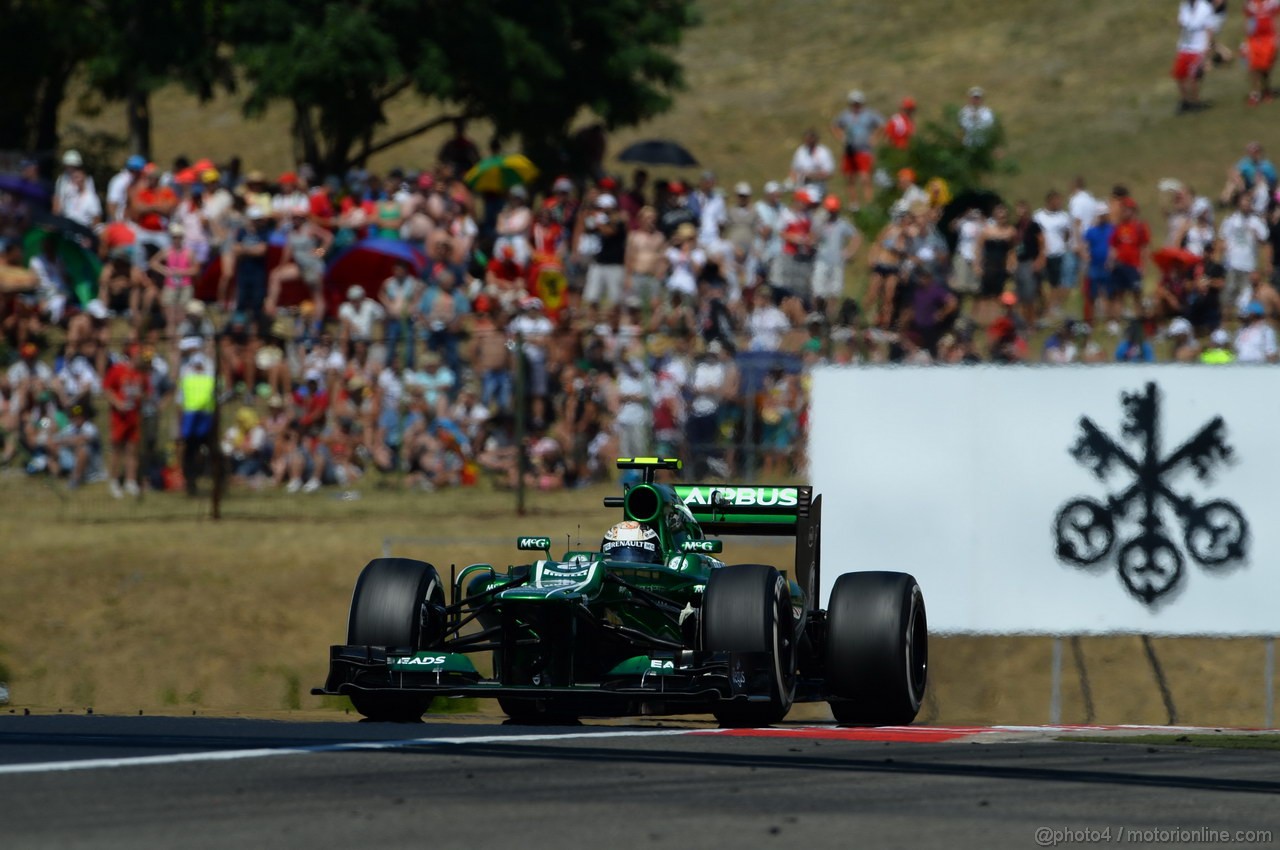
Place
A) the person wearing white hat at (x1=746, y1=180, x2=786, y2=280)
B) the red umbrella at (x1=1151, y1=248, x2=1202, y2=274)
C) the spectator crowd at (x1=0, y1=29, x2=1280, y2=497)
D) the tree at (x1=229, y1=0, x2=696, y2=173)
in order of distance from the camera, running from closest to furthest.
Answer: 1. the spectator crowd at (x1=0, y1=29, x2=1280, y2=497)
2. the red umbrella at (x1=1151, y1=248, x2=1202, y2=274)
3. the person wearing white hat at (x1=746, y1=180, x2=786, y2=280)
4. the tree at (x1=229, y1=0, x2=696, y2=173)

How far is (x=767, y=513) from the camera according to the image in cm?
1442

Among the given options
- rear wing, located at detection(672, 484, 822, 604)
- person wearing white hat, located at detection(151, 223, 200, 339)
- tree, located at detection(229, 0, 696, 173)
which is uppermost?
tree, located at detection(229, 0, 696, 173)

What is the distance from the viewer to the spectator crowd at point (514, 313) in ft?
69.9

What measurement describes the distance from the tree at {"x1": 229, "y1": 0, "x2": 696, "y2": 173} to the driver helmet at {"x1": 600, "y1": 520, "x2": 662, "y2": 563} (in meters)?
20.5

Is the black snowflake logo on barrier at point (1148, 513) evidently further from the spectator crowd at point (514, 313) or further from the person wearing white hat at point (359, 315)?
the person wearing white hat at point (359, 315)

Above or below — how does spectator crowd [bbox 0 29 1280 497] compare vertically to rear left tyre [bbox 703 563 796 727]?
above

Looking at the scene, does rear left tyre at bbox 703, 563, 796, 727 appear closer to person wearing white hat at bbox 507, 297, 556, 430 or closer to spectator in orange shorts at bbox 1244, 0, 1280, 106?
person wearing white hat at bbox 507, 297, 556, 430

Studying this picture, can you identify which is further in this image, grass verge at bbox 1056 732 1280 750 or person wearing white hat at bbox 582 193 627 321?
person wearing white hat at bbox 582 193 627 321

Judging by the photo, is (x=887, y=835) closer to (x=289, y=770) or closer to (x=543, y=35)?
(x=289, y=770)

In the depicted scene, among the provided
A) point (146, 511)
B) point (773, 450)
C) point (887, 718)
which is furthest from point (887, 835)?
point (146, 511)

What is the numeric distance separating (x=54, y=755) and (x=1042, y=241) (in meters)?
18.3

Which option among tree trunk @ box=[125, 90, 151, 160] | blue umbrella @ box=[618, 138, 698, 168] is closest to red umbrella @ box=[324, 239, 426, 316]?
tree trunk @ box=[125, 90, 151, 160]

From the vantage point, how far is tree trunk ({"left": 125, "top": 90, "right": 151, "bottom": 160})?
3666 centimetres

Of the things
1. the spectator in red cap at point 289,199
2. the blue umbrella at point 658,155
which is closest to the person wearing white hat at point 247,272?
the spectator in red cap at point 289,199
